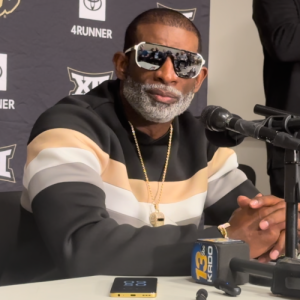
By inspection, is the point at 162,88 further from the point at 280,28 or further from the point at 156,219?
the point at 280,28

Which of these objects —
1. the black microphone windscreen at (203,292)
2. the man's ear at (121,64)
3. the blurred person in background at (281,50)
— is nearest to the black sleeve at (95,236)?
the black microphone windscreen at (203,292)

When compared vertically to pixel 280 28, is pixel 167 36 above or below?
below

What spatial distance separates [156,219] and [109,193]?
0.17 meters

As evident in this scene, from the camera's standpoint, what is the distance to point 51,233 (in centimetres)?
134

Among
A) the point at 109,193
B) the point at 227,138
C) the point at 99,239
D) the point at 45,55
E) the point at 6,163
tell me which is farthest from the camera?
the point at 45,55

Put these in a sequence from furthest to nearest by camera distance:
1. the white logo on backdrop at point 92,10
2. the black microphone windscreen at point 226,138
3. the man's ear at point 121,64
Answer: the white logo on backdrop at point 92,10 → the man's ear at point 121,64 → the black microphone windscreen at point 226,138

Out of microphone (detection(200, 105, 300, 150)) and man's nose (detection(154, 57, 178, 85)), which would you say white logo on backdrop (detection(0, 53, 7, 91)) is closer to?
man's nose (detection(154, 57, 178, 85))

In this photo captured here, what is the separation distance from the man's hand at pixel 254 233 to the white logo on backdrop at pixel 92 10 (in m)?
1.63

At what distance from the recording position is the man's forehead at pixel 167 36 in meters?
1.74

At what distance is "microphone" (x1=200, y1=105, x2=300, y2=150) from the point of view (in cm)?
98

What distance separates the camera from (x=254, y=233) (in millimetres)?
1311

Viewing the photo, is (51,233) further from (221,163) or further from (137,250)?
(221,163)

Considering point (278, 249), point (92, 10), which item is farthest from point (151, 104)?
point (92, 10)

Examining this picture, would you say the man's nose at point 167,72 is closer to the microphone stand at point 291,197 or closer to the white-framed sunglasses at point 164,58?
the white-framed sunglasses at point 164,58
